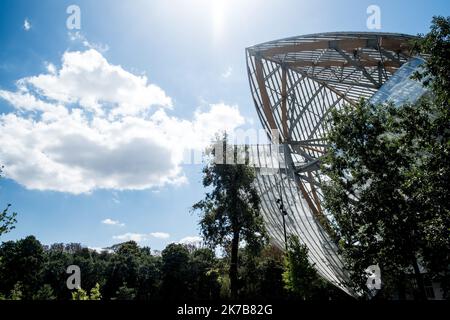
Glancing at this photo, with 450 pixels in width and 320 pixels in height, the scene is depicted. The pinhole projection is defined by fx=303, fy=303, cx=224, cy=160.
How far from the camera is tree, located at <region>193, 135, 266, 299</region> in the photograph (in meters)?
23.1

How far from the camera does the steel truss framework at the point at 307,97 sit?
2212 cm

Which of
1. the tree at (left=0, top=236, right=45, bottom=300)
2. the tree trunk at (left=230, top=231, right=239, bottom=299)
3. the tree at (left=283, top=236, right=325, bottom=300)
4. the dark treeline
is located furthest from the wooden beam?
the tree at (left=0, top=236, right=45, bottom=300)

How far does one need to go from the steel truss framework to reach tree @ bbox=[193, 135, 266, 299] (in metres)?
3.17

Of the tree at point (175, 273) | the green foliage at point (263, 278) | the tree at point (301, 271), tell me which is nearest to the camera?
the tree at point (301, 271)

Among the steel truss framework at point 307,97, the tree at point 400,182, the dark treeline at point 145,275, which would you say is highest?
the steel truss framework at point 307,97

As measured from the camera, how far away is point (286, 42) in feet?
81.2

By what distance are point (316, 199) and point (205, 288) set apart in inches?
1342

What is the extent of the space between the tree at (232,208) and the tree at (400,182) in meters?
9.89

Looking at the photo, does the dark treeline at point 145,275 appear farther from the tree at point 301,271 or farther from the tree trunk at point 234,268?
the tree trunk at point 234,268

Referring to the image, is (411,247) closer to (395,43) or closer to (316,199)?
(395,43)

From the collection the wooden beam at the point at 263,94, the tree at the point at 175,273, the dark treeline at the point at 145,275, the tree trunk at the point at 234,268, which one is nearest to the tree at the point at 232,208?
the tree trunk at the point at 234,268

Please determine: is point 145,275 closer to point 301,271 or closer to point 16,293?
point 301,271

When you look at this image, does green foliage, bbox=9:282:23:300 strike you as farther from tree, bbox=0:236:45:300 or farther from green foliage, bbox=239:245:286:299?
tree, bbox=0:236:45:300

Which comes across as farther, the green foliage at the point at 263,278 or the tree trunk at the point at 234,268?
the green foliage at the point at 263,278
